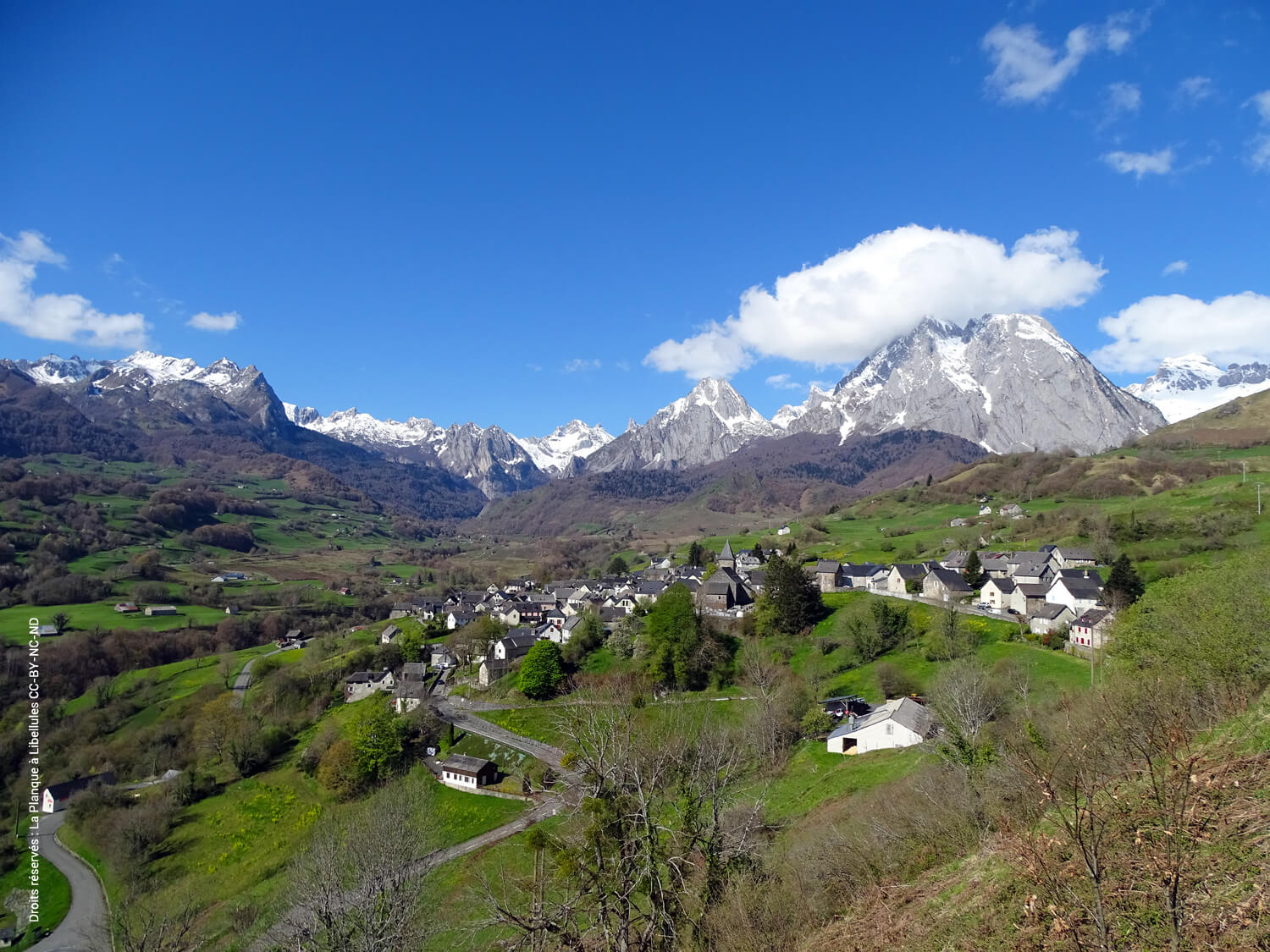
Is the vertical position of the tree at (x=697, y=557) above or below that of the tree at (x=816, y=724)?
above

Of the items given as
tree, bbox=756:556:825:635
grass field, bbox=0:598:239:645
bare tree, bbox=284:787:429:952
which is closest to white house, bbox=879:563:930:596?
tree, bbox=756:556:825:635

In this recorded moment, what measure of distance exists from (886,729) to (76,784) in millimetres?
66794

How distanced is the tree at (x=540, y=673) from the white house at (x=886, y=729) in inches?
1077

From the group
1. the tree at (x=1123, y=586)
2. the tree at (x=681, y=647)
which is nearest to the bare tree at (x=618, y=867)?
the tree at (x=681, y=647)

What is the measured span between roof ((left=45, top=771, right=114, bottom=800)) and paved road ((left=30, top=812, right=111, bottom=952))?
5.63 feet

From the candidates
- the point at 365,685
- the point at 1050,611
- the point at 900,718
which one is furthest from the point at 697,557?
the point at 900,718

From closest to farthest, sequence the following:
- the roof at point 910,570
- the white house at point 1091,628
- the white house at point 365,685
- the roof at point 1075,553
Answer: the white house at point 1091,628 < the white house at point 365,685 < the roof at point 910,570 < the roof at point 1075,553

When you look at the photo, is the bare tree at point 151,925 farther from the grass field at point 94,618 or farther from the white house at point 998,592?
the white house at point 998,592

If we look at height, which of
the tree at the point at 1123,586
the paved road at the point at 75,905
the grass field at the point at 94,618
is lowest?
the paved road at the point at 75,905

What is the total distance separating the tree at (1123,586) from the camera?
49.8 meters

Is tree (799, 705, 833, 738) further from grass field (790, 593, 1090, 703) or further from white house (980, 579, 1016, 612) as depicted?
white house (980, 579, 1016, 612)

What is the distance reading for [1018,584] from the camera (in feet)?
209

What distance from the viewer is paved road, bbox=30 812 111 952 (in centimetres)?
3725

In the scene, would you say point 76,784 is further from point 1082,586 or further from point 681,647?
point 1082,586
